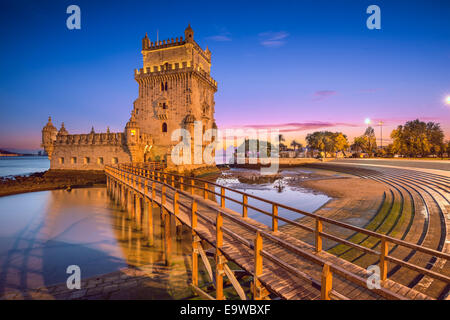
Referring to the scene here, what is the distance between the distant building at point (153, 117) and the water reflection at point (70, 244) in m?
16.4

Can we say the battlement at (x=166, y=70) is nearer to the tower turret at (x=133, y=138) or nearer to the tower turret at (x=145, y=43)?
the tower turret at (x=145, y=43)

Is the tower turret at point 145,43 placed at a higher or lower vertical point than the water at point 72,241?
higher

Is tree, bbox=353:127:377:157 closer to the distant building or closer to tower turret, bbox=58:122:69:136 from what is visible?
the distant building

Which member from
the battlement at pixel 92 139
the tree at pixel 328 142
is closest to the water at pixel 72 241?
the battlement at pixel 92 139

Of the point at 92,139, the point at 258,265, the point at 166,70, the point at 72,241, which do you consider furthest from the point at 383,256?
the point at 92,139

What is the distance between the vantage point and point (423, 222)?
9.60 m

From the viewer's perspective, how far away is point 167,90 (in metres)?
38.3

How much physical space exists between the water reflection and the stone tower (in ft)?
65.2

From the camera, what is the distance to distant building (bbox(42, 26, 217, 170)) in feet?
117

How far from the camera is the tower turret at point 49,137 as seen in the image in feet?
121

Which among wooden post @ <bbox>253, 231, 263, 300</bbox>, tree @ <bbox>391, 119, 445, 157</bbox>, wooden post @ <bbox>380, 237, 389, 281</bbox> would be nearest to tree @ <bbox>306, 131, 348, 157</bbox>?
tree @ <bbox>391, 119, 445, 157</bbox>

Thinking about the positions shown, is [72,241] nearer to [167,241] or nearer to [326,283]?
[167,241]

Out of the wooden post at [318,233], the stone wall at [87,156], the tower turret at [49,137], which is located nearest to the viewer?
the wooden post at [318,233]
